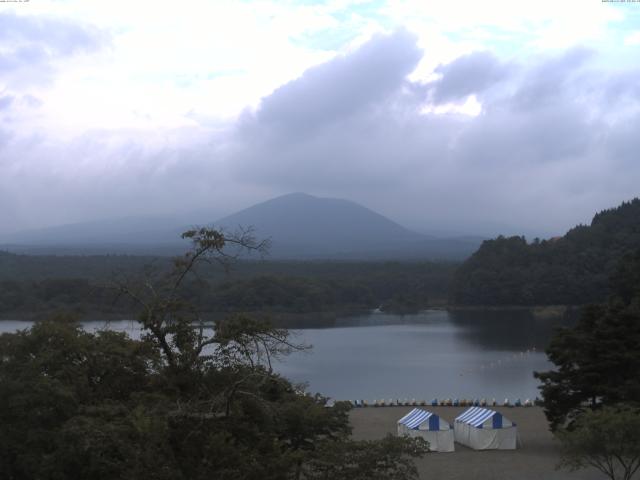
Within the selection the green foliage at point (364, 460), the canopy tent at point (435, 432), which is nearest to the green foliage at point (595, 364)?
the canopy tent at point (435, 432)

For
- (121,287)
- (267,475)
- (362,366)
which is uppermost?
(121,287)

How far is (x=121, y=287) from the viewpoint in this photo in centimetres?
536

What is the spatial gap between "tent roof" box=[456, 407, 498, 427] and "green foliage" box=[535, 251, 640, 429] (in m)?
0.80

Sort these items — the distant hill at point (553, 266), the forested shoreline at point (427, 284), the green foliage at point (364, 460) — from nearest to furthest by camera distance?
the green foliage at point (364, 460)
the forested shoreline at point (427, 284)
the distant hill at point (553, 266)

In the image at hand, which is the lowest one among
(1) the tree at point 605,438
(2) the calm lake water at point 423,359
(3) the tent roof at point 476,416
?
(2) the calm lake water at point 423,359

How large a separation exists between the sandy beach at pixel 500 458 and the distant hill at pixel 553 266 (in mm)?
28882

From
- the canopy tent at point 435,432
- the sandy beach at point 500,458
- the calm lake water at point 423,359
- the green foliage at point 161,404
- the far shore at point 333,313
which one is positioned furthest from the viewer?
the far shore at point 333,313

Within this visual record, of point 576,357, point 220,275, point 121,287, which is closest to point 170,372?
point 121,287

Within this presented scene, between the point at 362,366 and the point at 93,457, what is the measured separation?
17.8m

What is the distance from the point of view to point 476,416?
11.2 metres

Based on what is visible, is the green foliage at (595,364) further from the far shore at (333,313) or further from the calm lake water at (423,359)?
the far shore at (333,313)

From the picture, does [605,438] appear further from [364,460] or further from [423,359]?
[423,359]

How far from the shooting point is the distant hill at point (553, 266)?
136 ft

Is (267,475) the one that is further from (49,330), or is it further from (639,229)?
(639,229)
